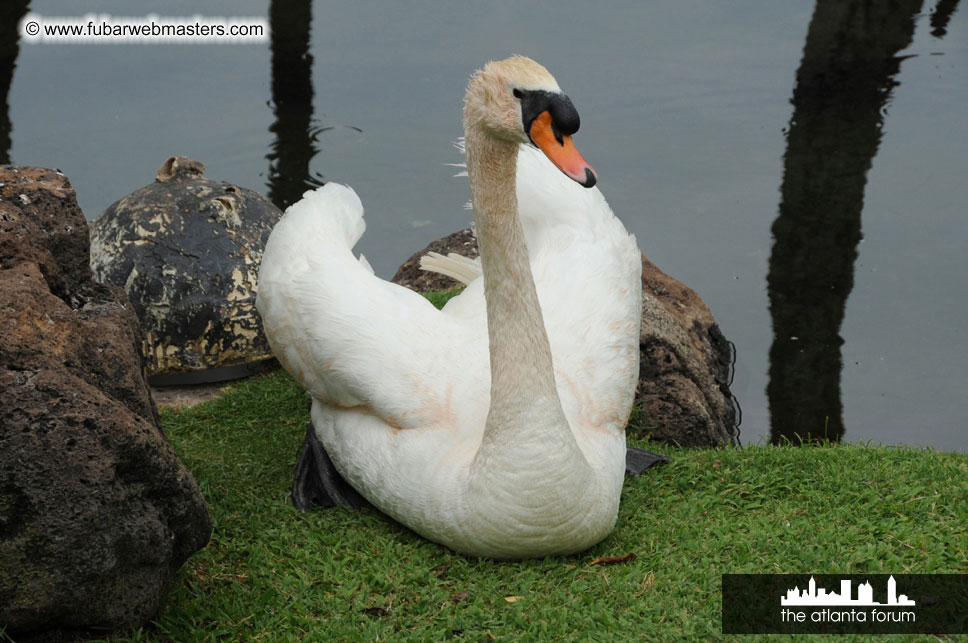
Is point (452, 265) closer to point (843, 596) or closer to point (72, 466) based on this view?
point (843, 596)

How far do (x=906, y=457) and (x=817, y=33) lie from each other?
6587 mm

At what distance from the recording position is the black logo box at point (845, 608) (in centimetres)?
336

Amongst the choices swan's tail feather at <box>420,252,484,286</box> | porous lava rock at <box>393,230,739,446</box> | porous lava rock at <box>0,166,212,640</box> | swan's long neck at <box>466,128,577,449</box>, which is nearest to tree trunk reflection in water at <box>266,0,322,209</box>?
porous lava rock at <box>393,230,739,446</box>

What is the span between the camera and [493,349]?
154 inches

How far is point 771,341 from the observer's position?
8195 mm

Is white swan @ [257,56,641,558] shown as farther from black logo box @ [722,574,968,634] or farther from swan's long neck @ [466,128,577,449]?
black logo box @ [722,574,968,634]

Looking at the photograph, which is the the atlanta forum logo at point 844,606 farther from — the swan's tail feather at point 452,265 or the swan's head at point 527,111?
the swan's tail feather at point 452,265

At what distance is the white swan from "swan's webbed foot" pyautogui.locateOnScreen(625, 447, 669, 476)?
386 mm

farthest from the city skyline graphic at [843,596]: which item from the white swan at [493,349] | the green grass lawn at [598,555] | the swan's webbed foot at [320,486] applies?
the swan's webbed foot at [320,486]

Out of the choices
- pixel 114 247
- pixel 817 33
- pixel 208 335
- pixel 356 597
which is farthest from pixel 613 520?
pixel 817 33

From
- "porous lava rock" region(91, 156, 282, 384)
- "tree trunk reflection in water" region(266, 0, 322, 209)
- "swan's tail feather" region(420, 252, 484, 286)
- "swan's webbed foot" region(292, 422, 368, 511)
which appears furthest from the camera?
"tree trunk reflection in water" region(266, 0, 322, 209)

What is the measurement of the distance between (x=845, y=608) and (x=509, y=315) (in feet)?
4.74

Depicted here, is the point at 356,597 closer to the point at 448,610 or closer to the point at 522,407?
the point at 448,610

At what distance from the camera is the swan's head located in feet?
10.8
